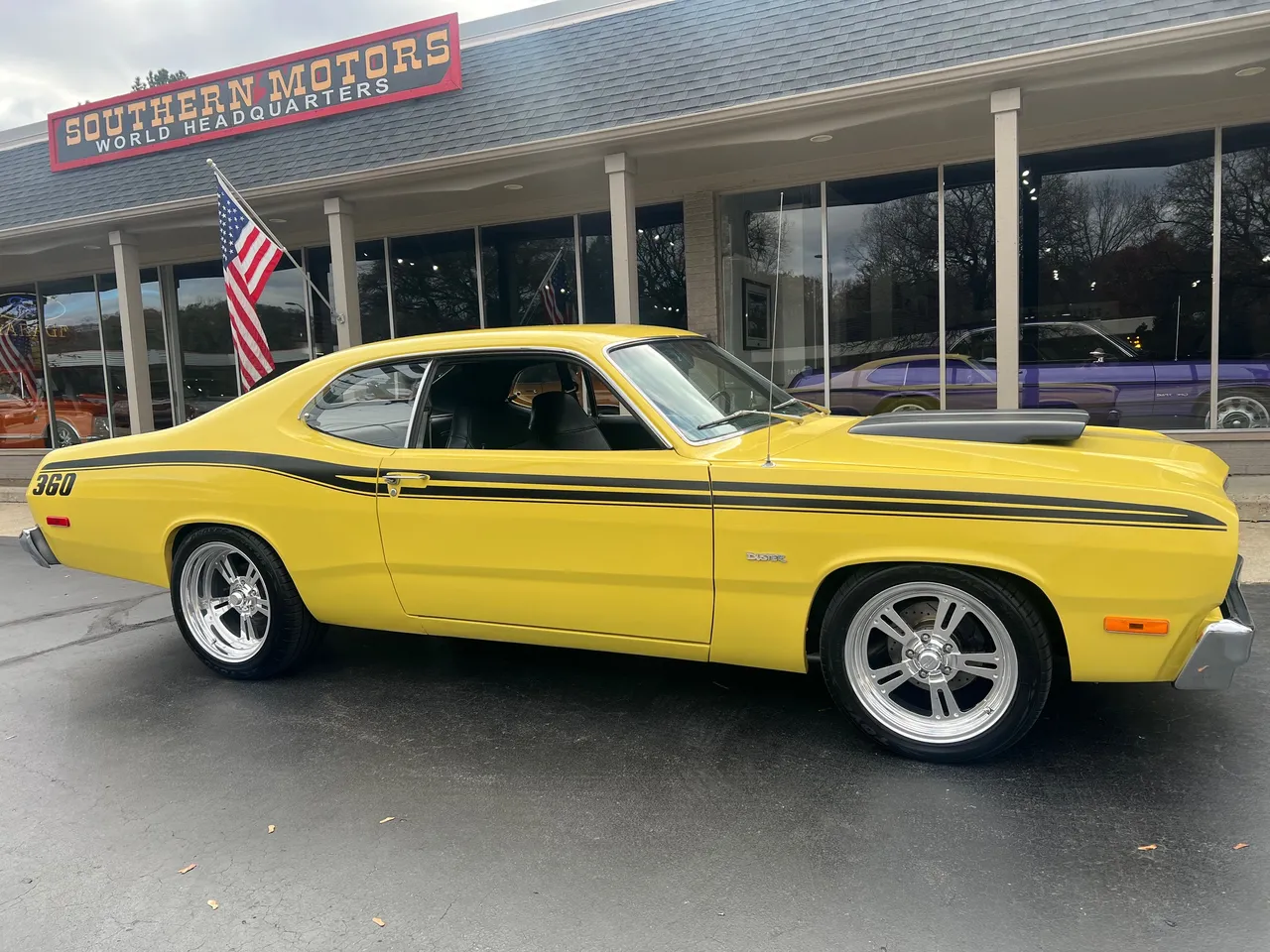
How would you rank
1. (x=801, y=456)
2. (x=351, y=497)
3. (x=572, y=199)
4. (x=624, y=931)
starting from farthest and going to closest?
(x=572, y=199), (x=351, y=497), (x=801, y=456), (x=624, y=931)

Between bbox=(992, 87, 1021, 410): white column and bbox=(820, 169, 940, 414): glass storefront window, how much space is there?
247 centimetres

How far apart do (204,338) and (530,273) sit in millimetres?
6536

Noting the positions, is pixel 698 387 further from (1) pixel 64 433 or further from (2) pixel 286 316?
(1) pixel 64 433

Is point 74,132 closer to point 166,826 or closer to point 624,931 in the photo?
point 166,826

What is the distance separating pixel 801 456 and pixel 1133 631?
1.26 m

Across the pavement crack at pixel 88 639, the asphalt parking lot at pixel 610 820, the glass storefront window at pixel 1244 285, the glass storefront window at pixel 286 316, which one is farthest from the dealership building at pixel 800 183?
the pavement crack at pixel 88 639

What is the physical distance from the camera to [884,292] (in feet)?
33.2

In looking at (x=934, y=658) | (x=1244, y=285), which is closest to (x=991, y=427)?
(x=934, y=658)

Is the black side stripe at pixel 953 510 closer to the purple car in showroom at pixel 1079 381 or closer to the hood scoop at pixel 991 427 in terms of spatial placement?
the hood scoop at pixel 991 427

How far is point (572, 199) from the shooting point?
36.8 ft

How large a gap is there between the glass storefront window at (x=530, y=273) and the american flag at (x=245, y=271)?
3710mm

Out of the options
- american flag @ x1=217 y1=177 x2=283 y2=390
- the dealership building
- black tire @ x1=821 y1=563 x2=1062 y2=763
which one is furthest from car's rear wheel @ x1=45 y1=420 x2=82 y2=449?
black tire @ x1=821 y1=563 x2=1062 y2=763

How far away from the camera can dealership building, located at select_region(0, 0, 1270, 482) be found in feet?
24.4

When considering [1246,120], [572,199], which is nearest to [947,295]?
[1246,120]
